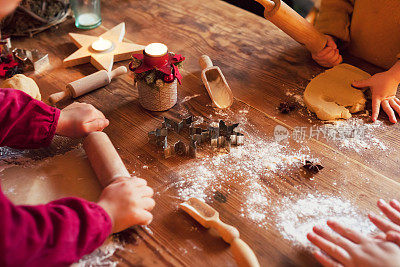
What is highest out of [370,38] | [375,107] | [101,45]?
[370,38]

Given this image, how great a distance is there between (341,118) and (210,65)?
0.48m

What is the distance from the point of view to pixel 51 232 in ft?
2.32

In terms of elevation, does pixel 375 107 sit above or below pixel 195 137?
above

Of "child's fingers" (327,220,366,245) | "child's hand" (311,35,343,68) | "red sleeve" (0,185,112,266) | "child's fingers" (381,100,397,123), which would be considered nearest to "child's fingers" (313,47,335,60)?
"child's hand" (311,35,343,68)

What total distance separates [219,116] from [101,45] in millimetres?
563

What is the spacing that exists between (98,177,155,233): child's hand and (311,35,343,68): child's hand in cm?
89

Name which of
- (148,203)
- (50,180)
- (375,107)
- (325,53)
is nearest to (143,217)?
(148,203)

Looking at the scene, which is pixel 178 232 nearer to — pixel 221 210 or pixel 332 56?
pixel 221 210

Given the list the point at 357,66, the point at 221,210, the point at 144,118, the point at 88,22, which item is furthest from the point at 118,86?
the point at 357,66

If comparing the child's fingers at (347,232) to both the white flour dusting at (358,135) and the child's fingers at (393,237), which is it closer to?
the child's fingers at (393,237)

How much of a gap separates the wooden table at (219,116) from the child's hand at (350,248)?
5 centimetres

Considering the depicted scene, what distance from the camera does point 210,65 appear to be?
4.17 ft

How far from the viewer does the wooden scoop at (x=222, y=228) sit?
76 cm

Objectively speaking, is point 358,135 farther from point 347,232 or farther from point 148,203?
point 148,203
